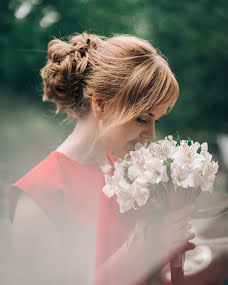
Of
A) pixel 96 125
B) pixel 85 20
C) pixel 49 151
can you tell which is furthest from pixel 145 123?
pixel 85 20

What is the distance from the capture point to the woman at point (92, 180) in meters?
0.58

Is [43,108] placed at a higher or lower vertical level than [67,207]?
higher

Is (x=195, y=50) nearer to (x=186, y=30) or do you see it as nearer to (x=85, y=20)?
(x=186, y=30)

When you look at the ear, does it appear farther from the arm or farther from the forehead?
the arm

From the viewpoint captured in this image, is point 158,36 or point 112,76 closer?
point 112,76

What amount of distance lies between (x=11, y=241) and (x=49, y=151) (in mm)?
213

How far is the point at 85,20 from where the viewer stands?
79cm

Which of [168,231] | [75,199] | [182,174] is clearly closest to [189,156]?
[182,174]

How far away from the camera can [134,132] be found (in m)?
0.66

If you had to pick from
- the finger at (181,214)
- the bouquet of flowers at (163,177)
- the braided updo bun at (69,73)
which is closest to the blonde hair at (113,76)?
the braided updo bun at (69,73)

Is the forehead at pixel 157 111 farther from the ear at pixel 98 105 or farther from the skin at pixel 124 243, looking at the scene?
the skin at pixel 124 243

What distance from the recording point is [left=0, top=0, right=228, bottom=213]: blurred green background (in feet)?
2.32

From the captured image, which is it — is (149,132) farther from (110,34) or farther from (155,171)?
(110,34)

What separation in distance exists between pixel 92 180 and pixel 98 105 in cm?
16
